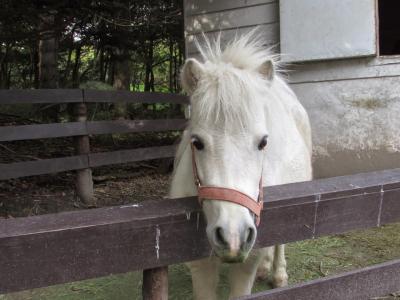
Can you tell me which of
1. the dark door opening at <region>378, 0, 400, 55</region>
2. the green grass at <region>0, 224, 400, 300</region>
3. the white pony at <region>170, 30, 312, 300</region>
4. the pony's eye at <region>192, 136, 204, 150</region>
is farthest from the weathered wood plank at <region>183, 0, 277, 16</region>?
the dark door opening at <region>378, 0, 400, 55</region>

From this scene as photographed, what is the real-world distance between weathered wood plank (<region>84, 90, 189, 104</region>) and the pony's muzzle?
3.58 metres

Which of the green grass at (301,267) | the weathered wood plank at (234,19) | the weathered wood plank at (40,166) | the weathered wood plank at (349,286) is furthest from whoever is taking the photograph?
the weathered wood plank at (234,19)

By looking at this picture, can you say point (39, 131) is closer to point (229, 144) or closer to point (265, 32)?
point (265, 32)

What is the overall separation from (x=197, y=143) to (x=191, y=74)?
34cm

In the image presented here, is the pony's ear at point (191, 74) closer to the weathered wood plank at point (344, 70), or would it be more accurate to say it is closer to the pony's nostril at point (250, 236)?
the pony's nostril at point (250, 236)

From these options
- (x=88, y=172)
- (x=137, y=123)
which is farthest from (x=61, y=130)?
(x=137, y=123)

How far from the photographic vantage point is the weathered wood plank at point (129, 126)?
548 cm

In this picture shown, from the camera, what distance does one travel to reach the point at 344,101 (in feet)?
18.0

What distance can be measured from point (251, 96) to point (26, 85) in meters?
16.0

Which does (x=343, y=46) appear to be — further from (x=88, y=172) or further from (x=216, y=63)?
(x=216, y=63)

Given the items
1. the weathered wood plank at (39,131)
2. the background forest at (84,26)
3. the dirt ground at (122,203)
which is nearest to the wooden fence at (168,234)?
the dirt ground at (122,203)

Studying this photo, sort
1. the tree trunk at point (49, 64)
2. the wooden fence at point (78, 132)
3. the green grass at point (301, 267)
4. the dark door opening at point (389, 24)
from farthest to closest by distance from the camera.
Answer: the dark door opening at point (389, 24) < the tree trunk at point (49, 64) < the wooden fence at point (78, 132) < the green grass at point (301, 267)

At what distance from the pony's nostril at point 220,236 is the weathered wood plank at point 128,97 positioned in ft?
11.7

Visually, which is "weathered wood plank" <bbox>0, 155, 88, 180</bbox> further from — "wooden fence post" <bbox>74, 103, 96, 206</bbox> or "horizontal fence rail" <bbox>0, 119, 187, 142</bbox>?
"horizontal fence rail" <bbox>0, 119, 187, 142</bbox>
